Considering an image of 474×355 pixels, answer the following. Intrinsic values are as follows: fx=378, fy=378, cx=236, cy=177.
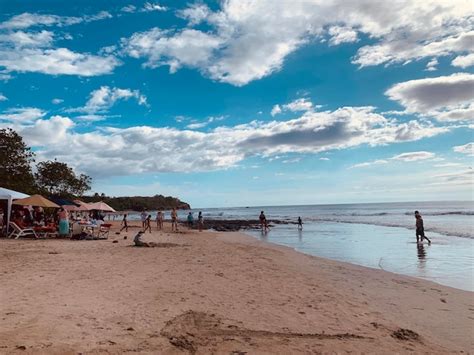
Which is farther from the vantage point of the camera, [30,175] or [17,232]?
[30,175]

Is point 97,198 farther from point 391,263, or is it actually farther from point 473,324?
point 473,324

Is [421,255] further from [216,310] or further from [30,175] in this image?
[30,175]

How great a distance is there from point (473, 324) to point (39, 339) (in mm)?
6662

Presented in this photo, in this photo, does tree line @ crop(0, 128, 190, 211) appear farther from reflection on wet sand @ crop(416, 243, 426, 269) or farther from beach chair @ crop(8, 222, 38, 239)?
reflection on wet sand @ crop(416, 243, 426, 269)

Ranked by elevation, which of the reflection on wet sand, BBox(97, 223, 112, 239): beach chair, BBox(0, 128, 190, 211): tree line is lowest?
the reflection on wet sand

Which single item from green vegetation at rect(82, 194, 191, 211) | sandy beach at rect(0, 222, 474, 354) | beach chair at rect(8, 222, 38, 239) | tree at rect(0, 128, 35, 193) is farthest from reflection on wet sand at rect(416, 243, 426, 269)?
green vegetation at rect(82, 194, 191, 211)

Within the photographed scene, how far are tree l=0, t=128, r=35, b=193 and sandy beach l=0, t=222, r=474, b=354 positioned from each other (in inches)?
754

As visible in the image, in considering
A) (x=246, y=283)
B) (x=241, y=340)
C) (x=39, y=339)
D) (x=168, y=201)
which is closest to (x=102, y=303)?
(x=39, y=339)

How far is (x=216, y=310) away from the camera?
6.27 metres

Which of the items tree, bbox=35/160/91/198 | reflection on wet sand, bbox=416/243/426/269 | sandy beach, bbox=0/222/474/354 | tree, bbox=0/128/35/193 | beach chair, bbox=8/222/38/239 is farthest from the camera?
tree, bbox=35/160/91/198

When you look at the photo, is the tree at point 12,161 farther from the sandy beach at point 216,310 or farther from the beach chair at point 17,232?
the sandy beach at point 216,310

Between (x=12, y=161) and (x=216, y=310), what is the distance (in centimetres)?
2673

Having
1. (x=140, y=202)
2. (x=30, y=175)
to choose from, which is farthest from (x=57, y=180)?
(x=140, y=202)

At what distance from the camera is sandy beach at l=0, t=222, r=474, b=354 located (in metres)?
4.72
